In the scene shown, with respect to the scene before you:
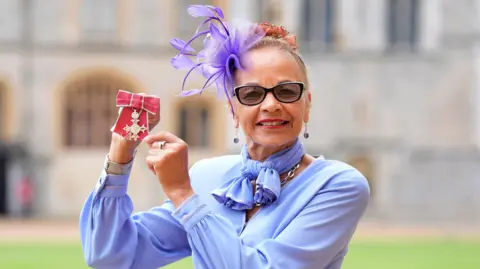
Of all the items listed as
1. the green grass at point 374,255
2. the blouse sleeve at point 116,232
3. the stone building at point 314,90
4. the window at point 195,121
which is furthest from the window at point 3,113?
the blouse sleeve at point 116,232

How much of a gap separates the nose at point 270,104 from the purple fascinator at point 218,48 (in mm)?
129

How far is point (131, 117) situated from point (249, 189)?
1.24 ft

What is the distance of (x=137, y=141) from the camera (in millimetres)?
2578

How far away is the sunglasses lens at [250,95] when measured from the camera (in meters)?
2.61

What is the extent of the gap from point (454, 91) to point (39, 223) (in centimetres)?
1153

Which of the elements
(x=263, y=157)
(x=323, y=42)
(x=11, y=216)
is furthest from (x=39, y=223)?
(x=263, y=157)

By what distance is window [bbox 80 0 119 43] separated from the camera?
26.5 meters

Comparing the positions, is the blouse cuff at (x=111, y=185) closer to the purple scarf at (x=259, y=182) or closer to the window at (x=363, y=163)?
the purple scarf at (x=259, y=182)

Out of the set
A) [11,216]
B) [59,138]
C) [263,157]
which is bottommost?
[11,216]

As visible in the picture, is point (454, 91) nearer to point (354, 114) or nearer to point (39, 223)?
point (354, 114)

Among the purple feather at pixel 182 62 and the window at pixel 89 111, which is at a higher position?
the purple feather at pixel 182 62

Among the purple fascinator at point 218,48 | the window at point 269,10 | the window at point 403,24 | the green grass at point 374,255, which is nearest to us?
the purple fascinator at point 218,48

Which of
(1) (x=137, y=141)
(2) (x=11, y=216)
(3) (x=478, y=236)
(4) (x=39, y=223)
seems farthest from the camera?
(2) (x=11, y=216)

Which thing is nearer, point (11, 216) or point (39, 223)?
point (39, 223)
